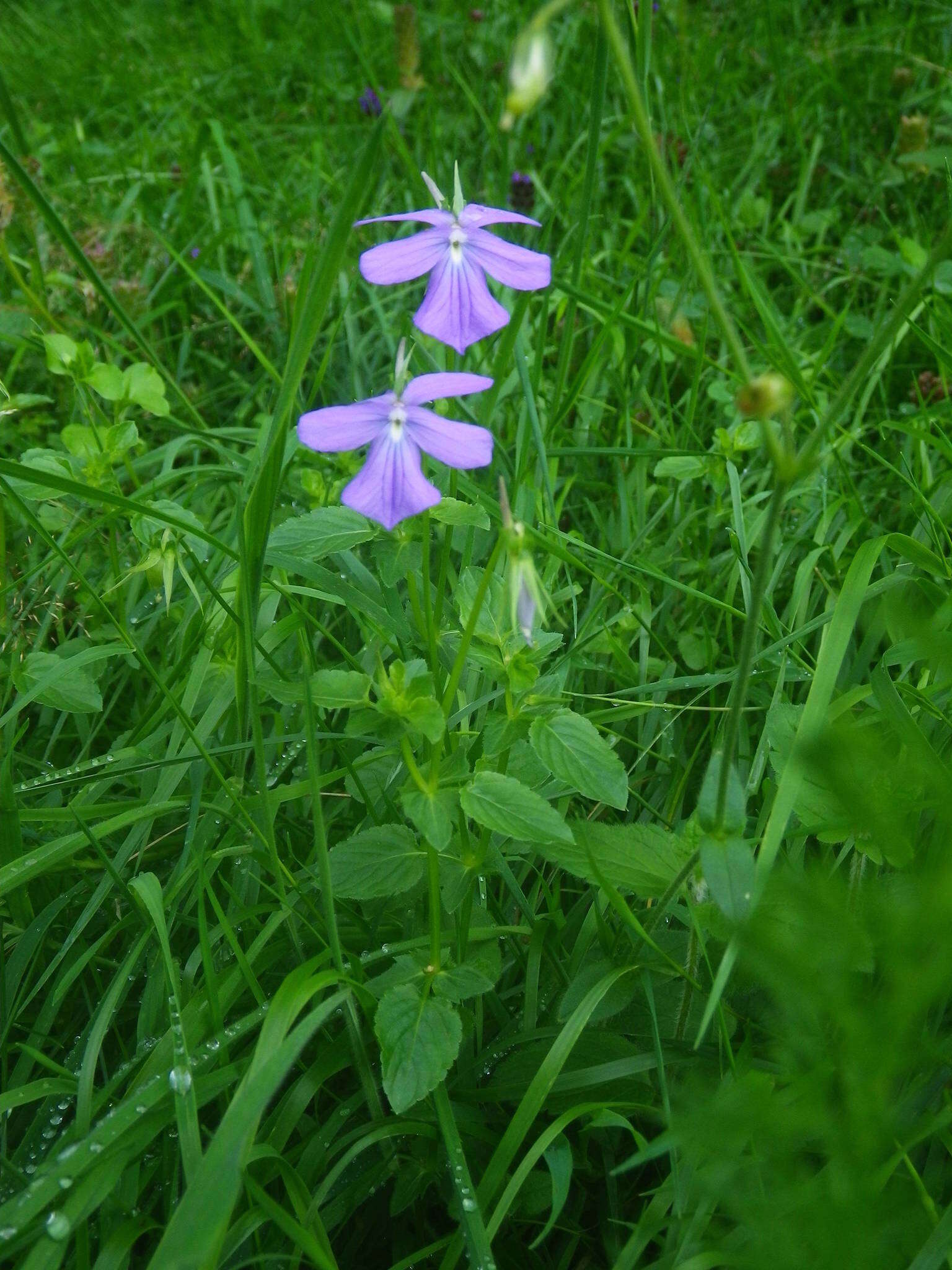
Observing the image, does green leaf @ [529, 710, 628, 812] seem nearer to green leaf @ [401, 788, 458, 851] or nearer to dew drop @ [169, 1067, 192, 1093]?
green leaf @ [401, 788, 458, 851]

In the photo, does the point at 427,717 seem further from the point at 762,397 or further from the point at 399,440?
the point at 762,397

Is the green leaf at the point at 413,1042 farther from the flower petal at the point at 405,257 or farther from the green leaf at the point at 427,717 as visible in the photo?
the flower petal at the point at 405,257

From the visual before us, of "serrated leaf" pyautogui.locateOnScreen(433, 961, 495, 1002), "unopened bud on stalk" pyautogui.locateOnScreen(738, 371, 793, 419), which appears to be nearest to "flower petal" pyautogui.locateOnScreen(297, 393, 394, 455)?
"unopened bud on stalk" pyautogui.locateOnScreen(738, 371, 793, 419)

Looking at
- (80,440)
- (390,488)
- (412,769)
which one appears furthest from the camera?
(80,440)

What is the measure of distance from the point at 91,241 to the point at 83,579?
2041 millimetres

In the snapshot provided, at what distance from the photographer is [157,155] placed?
4.15m

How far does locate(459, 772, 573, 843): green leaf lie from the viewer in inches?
49.4

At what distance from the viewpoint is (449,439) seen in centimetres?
125

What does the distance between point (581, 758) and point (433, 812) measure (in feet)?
0.68

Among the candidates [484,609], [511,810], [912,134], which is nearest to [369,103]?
[912,134]

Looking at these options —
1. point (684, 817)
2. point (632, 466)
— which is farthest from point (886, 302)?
point (684, 817)

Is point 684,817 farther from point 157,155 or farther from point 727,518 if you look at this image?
point 157,155

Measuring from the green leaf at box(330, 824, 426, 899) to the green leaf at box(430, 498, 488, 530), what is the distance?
0.44m

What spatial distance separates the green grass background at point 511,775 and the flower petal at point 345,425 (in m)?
0.07
